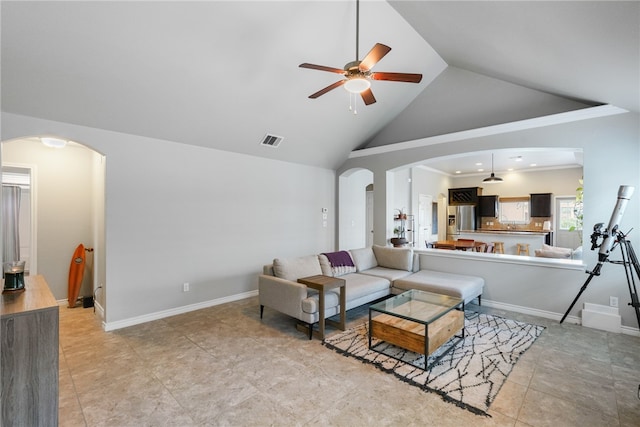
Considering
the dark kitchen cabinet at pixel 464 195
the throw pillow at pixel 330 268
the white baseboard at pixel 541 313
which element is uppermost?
the dark kitchen cabinet at pixel 464 195

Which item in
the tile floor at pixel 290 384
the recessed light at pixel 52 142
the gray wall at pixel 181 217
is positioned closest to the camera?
the tile floor at pixel 290 384

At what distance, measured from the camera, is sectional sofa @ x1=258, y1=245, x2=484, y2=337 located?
355 centimetres

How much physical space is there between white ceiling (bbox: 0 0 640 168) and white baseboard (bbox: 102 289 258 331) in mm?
2462

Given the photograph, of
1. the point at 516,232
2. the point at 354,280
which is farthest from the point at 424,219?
the point at 354,280

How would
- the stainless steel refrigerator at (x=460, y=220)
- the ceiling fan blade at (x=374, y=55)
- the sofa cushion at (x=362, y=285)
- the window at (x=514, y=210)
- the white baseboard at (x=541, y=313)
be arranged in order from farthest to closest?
1. the stainless steel refrigerator at (x=460, y=220)
2. the window at (x=514, y=210)
3. the sofa cushion at (x=362, y=285)
4. the white baseboard at (x=541, y=313)
5. the ceiling fan blade at (x=374, y=55)

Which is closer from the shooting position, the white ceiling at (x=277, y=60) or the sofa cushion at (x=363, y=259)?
the white ceiling at (x=277, y=60)

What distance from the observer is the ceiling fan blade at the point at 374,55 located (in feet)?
7.61

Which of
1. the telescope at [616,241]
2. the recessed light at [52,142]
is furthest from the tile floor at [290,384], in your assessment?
the recessed light at [52,142]

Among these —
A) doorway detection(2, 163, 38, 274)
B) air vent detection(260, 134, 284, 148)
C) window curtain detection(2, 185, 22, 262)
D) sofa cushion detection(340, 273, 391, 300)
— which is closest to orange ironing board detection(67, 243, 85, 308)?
doorway detection(2, 163, 38, 274)

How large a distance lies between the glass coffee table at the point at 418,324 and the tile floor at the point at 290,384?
405 mm

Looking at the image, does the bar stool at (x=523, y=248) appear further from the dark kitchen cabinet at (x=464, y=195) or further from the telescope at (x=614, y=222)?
the telescope at (x=614, y=222)

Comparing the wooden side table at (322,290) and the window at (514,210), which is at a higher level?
the window at (514,210)

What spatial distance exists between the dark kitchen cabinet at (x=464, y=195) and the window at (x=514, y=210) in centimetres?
74

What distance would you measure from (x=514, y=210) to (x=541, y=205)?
2.58 ft
